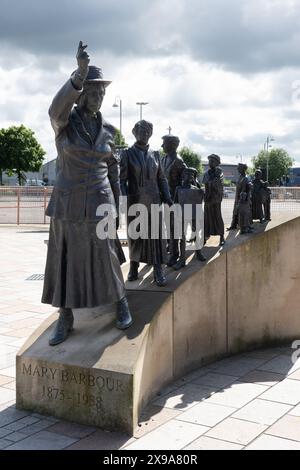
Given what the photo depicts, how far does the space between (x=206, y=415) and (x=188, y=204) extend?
2.31 m

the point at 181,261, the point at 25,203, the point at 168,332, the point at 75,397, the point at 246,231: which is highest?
the point at 25,203

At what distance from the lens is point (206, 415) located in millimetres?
4621

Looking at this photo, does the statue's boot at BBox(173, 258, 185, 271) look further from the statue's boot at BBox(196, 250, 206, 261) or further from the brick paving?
the brick paving

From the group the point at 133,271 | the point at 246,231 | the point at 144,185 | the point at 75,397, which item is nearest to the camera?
the point at 75,397

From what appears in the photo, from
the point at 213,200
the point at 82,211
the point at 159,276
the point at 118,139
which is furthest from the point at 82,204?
the point at 118,139

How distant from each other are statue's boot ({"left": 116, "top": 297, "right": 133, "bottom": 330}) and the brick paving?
73 cm

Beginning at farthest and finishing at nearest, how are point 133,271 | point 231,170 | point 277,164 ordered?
point 277,164 → point 231,170 → point 133,271

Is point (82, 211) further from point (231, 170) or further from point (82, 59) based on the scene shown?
point (231, 170)

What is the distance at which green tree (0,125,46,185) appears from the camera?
50844 mm

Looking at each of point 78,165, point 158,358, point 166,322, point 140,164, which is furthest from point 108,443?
point 140,164

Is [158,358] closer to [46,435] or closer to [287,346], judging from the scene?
[46,435]

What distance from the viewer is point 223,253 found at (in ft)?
20.7

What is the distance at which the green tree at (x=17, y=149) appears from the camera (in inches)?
2002

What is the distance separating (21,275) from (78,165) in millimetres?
7537
